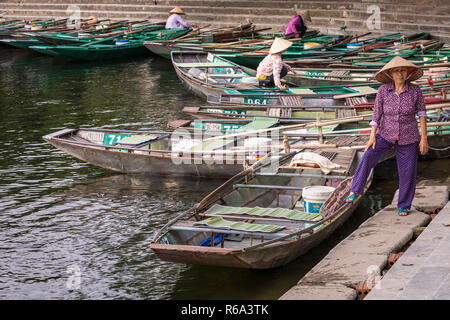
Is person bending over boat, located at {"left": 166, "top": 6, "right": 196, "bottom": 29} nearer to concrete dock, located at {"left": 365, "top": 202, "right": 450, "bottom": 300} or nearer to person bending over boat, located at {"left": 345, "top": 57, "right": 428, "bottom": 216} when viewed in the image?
person bending over boat, located at {"left": 345, "top": 57, "right": 428, "bottom": 216}

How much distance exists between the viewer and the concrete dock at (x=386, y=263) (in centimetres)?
509

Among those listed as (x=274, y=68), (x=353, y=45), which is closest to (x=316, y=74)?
(x=274, y=68)

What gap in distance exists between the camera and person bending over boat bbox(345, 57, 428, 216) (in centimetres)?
639

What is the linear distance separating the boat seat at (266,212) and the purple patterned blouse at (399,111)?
1.08 metres

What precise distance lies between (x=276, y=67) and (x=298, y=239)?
241 inches

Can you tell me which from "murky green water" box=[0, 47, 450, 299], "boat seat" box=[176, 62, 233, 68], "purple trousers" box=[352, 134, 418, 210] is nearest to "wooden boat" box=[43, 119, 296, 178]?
"murky green water" box=[0, 47, 450, 299]

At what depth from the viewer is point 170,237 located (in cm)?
628

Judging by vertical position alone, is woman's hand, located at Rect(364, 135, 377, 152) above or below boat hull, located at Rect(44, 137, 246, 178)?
above

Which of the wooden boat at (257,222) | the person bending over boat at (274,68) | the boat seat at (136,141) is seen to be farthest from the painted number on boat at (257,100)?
the wooden boat at (257,222)

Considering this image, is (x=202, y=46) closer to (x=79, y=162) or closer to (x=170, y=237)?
(x=79, y=162)

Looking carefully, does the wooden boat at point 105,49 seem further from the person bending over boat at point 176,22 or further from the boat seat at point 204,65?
the boat seat at point 204,65

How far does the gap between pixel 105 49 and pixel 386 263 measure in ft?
50.7

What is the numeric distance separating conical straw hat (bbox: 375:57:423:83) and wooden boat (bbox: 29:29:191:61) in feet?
44.7
